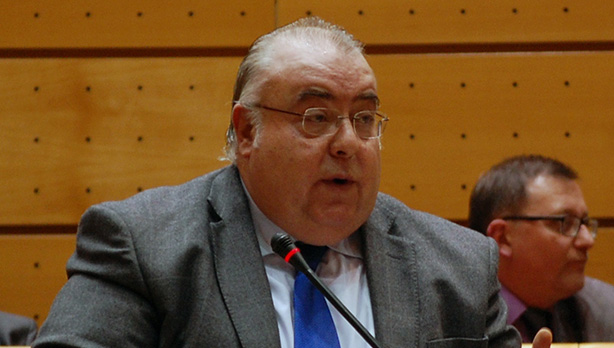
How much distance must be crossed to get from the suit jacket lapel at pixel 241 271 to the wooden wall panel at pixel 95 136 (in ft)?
3.59

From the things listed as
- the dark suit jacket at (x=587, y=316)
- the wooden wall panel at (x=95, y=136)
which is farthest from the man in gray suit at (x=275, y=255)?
the wooden wall panel at (x=95, y=136)

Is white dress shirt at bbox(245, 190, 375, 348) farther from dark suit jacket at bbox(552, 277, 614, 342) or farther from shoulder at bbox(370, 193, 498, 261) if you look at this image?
dark suit jacket at bbox(552, 277, 614, 342)

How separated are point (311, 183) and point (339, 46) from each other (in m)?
0.31

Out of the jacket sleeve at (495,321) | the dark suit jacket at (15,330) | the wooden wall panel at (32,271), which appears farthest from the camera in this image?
the wooden wall panel at (32,271)

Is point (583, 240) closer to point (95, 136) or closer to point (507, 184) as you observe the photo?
point (507, 184)

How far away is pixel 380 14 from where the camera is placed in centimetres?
271

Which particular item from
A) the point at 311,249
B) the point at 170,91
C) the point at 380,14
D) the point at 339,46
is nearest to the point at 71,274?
the point at 311,249

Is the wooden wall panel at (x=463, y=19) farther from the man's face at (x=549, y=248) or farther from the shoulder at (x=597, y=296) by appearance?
the shoulder at (x=597, y=296)

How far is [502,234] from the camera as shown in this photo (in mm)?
2373

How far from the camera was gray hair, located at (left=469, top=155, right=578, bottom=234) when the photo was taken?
2.38 meters

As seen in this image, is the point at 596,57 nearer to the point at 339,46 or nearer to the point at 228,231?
the point at 339,46

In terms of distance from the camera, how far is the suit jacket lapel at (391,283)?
147cm

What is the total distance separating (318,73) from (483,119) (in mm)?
1322

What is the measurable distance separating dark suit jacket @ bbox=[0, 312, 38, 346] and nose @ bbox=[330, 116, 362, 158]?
117 cm
